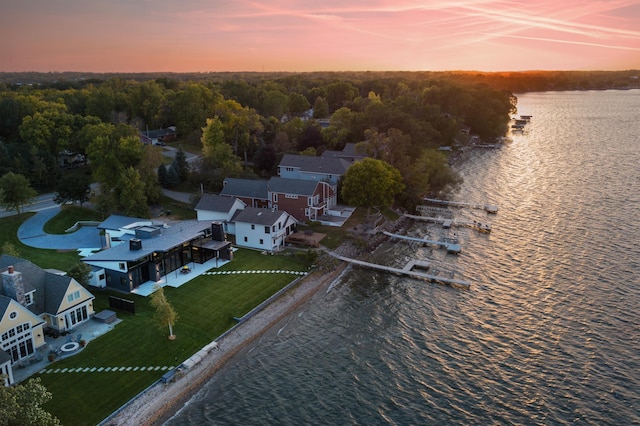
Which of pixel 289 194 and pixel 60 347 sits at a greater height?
→ pixel 289 194

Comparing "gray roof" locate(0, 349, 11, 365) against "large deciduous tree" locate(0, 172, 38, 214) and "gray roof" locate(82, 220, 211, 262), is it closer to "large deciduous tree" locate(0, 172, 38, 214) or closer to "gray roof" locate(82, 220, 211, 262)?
"gray roof" locate(82, 220, 211, 262)

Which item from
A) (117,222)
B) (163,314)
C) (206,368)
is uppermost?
(117,222)

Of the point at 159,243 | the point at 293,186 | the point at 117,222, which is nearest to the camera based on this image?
the point at 159,243

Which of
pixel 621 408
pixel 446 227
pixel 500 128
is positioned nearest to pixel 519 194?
pixel 446 227

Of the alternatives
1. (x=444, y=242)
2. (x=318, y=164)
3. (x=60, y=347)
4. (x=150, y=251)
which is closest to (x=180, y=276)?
(x=150, y=251)

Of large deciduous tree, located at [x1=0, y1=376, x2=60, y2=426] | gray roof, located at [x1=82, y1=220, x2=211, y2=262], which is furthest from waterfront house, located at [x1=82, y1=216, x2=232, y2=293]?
large deciduous tree, located at [x1=0, y1=376, x2=60, y2=426]

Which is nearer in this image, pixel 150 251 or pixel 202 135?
pixel 150 251

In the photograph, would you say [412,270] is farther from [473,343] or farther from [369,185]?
[473,343]
